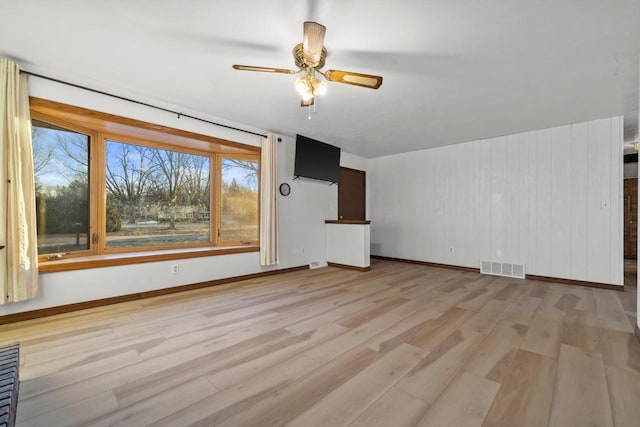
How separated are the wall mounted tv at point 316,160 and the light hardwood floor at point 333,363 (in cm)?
250

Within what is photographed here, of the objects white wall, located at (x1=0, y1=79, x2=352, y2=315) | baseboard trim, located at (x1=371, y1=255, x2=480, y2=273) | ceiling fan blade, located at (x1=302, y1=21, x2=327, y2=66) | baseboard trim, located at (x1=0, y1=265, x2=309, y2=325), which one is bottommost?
baseboard trim, located at (x1=371, y1=255, x2=480, y2=273)

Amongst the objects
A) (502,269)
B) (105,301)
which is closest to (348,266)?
(502,269)

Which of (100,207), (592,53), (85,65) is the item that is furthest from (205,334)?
(592,53)

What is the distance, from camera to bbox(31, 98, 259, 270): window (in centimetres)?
296

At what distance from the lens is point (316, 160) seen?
514 cm

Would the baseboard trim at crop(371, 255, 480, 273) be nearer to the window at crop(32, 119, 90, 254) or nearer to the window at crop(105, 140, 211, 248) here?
the window at crop(105, 140, 211, 248)

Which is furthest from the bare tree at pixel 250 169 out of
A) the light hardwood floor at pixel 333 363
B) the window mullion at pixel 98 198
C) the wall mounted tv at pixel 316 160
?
the light hardwood floor at pixel 333 363

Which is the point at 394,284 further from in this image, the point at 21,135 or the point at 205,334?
the point at 21,135

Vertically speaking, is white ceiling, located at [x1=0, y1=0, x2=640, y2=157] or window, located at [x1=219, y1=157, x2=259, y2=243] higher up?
white ceiling, located at [x1=0, y1=0, x2=640, y2=157]

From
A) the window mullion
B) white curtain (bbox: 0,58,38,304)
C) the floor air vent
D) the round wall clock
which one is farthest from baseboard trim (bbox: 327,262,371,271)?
white curtain (bbox: 0,58,38,304)

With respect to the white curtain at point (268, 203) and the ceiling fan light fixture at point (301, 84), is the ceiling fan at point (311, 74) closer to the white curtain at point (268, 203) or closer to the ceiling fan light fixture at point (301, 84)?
the ceiling fan light fixture at point (301, 84)

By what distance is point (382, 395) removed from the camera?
5.09ft

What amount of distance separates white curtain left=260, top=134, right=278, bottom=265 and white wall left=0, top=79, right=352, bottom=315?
7.7 inches

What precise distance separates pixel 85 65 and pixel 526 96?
15.7ft
